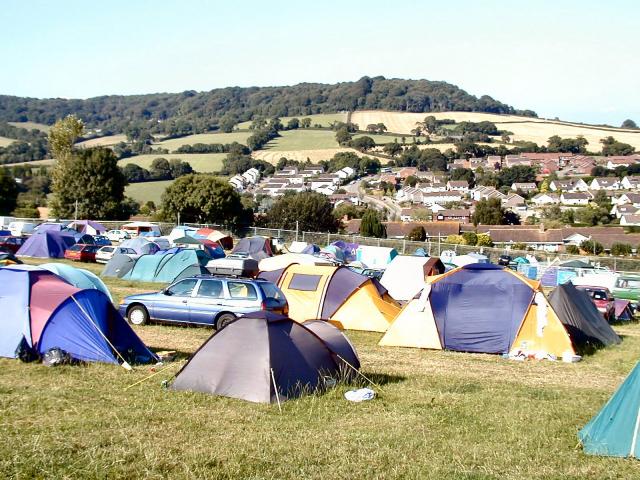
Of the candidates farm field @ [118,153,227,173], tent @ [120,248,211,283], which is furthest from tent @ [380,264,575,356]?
farm field @ [118,153,227,173]

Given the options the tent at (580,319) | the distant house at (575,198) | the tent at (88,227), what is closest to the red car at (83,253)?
the tent at (88,227)

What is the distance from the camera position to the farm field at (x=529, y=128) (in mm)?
169988

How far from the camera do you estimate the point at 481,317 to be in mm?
16500

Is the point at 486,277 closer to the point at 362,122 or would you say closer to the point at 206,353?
the point at 206,353

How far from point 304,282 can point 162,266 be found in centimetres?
1045

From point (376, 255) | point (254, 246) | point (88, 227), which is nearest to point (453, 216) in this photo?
point (88, 227)

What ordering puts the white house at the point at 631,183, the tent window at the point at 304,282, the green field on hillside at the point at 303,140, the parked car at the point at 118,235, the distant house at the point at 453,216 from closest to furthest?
the tent window at the point at 304,282 → the parked car at the point at 118,235 → the distant house at the point at 453,216 → the white house at the point at 631,183 → the green field on hillside at the point at 303,140

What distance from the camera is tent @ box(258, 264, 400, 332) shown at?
19.3 metres

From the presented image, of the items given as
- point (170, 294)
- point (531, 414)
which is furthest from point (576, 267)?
point (531, 414)

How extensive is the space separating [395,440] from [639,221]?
94820 millimetres

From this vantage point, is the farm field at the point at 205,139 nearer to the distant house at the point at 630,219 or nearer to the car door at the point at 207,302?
the distant house at the point at 630,219

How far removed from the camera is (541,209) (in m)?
112

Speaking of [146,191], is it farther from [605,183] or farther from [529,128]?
[529,128]

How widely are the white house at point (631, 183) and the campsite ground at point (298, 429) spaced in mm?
128191
